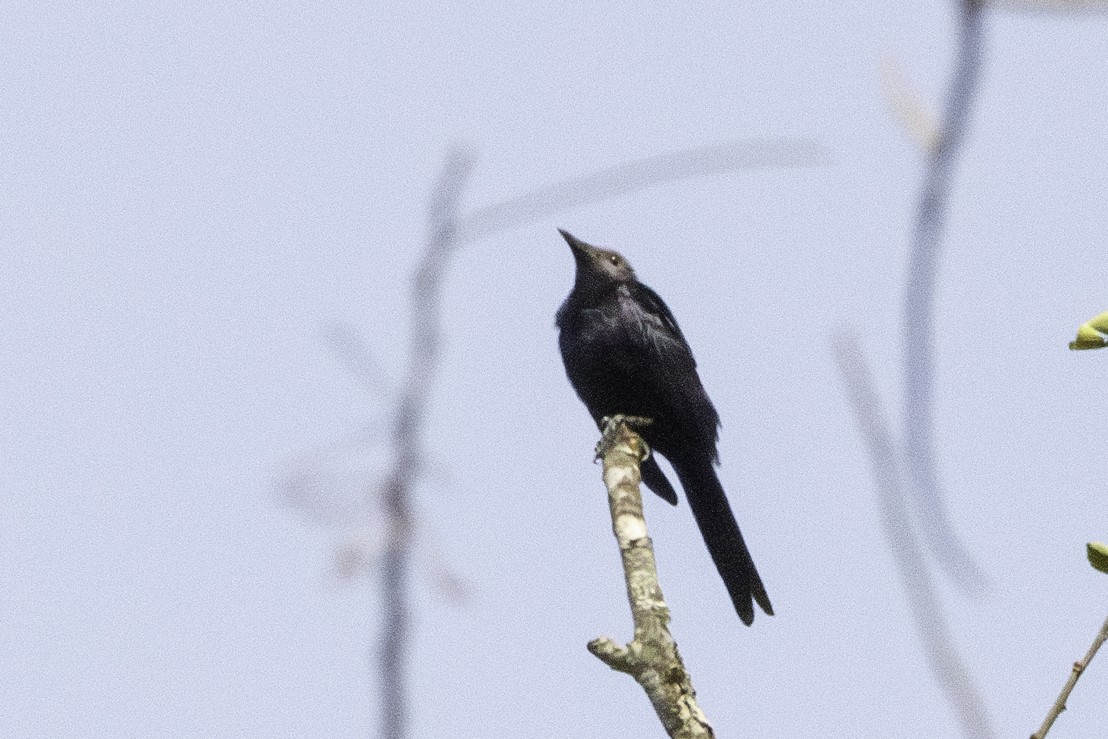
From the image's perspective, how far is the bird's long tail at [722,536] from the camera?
5992 mm

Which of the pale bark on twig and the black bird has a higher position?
the black bird

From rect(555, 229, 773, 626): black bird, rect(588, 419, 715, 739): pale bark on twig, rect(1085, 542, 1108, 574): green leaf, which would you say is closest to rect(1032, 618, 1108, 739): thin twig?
rect(1085, 542, 1108, 574): green leaf

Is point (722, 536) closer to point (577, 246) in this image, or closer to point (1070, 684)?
point (577, 246)

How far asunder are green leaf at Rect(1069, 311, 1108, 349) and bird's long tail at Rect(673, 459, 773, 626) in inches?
156

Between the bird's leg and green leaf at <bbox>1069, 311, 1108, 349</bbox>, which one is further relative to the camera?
the bird's leg

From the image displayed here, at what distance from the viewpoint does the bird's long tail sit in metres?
5.99

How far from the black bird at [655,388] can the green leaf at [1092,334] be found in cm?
438

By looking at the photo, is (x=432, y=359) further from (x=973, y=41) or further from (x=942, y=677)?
(x=942, y=677)

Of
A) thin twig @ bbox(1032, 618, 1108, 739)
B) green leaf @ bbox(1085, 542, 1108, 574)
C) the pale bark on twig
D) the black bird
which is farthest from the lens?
the black bird

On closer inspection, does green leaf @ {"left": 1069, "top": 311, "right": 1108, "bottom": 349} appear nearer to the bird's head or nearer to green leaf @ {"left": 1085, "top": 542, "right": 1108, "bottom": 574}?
green leaf @ {"left": 1085, "top": 542, "right": 1108, "bottom": 574}

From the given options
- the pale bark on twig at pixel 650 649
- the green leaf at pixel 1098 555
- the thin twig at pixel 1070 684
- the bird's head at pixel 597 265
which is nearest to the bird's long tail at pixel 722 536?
the bird's head at pixel 597 265

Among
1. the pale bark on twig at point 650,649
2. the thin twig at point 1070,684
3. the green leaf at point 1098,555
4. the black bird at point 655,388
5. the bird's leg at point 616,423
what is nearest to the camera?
the thin twig at point 1070,684

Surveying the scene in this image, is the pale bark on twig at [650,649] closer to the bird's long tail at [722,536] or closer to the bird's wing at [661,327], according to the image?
the bird's long tail at [722,536]

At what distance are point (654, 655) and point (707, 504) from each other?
3722 mm
